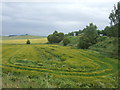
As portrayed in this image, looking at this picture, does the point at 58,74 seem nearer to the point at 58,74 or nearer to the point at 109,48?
the point at 58,74

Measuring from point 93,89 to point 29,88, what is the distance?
280 inches

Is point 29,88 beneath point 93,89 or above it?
above

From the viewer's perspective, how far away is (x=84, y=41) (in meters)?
63.1

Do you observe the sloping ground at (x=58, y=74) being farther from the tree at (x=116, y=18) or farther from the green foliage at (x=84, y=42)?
the green foliage at (x=84, y=42)

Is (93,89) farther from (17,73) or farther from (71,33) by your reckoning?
(71,33)

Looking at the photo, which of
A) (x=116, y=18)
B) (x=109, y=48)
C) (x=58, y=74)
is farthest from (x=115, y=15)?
(x=58, y=74)

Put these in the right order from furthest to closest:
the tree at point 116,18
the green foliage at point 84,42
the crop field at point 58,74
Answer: the green foliage at point 84,42, the tree at point 116,18, the crop field at point 58,74

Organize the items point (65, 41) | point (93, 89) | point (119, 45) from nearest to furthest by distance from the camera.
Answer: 1. point (93, 89)
2. point (119, 45)
3. point (65, 41)

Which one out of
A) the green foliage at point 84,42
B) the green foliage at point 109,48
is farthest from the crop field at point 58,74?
the green foliage at point 84,42

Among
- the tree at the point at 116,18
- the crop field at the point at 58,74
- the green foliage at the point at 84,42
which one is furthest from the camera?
the green foliage at the point at 84,42

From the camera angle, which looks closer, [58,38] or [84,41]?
[84,41]

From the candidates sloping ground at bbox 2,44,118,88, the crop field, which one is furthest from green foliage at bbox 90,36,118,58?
sloping ground at bbox 2,44,118,88

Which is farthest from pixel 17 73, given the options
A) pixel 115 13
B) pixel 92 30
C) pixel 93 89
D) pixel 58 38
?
pixel 58 38

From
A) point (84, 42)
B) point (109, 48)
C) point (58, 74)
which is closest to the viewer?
point (58, 74)
